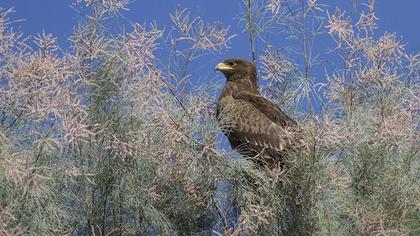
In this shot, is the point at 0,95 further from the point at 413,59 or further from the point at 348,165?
the point at 413,59

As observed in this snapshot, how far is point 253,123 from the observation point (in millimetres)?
7703

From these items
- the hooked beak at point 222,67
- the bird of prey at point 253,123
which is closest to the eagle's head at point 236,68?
the hooked beak at point 222,67

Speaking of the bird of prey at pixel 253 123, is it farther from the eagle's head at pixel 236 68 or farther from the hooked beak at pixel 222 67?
the hooked beak at pixel 222 67

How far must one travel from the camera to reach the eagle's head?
846 cm

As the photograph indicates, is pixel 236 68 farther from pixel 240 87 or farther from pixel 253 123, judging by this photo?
pixel 253 123

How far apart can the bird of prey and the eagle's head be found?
0.10 metres

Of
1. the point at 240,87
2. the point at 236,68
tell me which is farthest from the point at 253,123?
the point at 236,68

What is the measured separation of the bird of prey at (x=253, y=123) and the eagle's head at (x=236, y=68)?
10 cm

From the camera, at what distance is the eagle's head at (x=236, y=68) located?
8461 mm

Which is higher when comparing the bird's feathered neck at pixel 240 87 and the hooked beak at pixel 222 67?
the hooked beak at pixel 222 67

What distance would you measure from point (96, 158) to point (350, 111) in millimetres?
2027

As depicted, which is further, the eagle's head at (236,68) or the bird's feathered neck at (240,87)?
the eagle's head at (236,68)

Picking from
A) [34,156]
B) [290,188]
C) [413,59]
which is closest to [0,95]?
[34,156]

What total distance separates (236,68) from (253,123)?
3.15 ft
